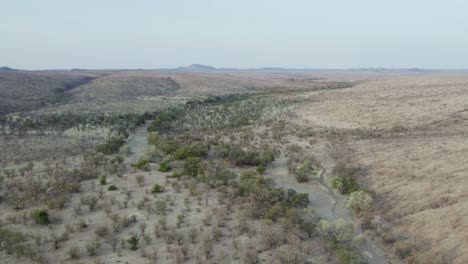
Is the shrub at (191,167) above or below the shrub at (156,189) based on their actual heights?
above

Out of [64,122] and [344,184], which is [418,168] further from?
[64,122]

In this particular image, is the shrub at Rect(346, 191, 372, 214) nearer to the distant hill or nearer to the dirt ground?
the dirt ground

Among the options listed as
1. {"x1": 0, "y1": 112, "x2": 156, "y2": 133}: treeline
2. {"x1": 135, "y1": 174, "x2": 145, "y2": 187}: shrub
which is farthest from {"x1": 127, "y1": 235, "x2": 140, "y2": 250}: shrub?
{"x1": 0, "y1": 112, "x2": 156, "y2": 133}: treeline

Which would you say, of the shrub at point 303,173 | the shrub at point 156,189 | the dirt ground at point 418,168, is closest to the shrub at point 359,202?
the dirt ground at point 418,168

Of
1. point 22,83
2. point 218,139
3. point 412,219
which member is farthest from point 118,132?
point 22,83

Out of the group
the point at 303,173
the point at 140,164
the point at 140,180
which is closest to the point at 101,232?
the point at 140,180

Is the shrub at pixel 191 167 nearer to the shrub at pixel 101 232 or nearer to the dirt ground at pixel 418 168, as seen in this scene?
the shrub at pixel 101 232

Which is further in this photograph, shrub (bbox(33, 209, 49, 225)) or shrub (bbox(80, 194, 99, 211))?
shrub (bbox(80, 194, 99, 211))

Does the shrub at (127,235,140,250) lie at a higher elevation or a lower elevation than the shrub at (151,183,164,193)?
lower
